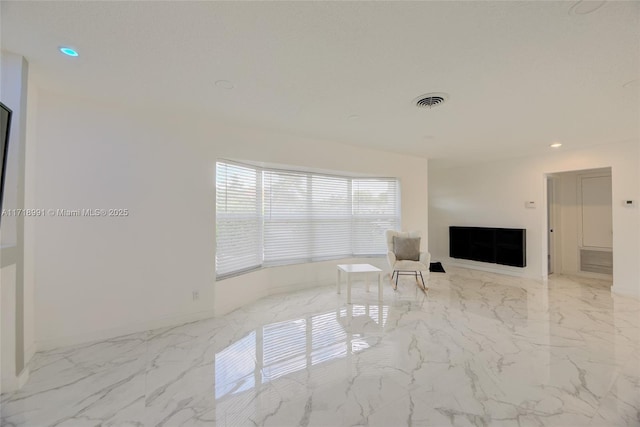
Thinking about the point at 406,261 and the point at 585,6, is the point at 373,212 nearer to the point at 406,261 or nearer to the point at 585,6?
the point at 406,261

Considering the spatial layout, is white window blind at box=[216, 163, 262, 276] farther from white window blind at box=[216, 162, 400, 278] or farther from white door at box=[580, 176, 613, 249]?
white door at box=[580, 176, 613, 249]

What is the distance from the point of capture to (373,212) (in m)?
4.94

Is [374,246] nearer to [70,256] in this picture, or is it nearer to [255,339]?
[255,339]

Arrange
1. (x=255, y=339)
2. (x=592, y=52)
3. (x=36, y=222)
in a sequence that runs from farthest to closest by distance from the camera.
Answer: (x=255, y=339) → (x=36, y=222) → (x=592, y=52)

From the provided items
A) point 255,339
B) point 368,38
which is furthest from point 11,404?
point 368,38

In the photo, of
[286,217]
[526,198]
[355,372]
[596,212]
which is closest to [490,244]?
[526,198]

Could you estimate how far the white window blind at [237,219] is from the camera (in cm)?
335

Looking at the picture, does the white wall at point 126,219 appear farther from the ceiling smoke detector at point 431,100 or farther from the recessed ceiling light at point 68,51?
the ceiling smoke detector at point 431,100

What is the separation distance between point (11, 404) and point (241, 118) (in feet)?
9.58

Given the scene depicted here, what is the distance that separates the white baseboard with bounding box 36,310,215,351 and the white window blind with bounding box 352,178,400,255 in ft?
9.20

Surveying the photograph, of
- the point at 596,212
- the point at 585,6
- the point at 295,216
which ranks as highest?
the point at 585,6

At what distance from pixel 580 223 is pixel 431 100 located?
16.3 ft

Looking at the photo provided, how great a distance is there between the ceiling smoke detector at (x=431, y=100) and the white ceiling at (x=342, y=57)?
0.09 meters

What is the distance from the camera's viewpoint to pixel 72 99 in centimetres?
252
